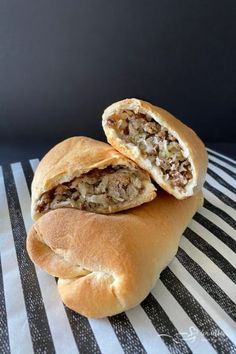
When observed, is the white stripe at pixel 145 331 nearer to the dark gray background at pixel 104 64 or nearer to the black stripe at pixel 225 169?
the black stripe at pixel 225 169

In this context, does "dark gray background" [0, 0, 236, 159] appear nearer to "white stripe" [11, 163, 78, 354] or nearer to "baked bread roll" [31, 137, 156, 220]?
"baked bread roll" [31, 137, 156, 220]

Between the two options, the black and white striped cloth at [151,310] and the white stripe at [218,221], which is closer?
the black and white striped cloth at [151,310]

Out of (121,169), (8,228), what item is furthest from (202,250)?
(8,228)

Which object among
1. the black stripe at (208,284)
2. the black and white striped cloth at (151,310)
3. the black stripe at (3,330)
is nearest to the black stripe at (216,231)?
the black and white striped cloth at (151,310)

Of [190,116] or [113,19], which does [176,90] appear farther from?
[113,19]

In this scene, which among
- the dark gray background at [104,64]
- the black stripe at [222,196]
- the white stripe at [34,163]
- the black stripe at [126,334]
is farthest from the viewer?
the dark gray background at [104,64]

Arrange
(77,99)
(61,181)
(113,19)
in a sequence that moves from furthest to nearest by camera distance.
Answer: (77,99) < (113,19) < (61,181)

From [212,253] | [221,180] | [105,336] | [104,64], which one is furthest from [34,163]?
[105,336]
